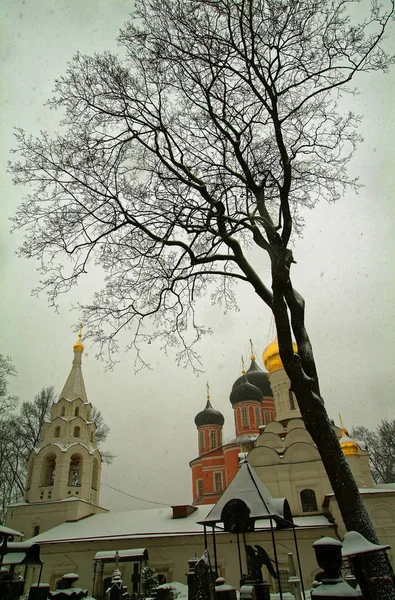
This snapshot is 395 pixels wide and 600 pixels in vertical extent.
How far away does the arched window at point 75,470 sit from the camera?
24.0 meters

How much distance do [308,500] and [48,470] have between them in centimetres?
1443

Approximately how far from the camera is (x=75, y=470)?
81.5 feet

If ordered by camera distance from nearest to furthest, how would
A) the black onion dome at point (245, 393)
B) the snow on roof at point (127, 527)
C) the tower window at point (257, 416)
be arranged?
the snow on roof at point (127, 527)
the tower window at point (257, 416)
the black onion dome at point (245, 393)

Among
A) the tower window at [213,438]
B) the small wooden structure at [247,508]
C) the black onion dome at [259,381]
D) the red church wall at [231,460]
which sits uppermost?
the black onion dome at [259,381]

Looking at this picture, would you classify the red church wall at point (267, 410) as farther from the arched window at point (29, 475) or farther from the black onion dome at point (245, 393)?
the arched window at point (29, 475)

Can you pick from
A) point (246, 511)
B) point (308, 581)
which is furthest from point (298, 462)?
point (246, 511)

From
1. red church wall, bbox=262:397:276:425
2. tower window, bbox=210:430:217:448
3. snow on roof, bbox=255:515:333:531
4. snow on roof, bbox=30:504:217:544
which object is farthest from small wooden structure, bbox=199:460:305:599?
tower window, bbox=210:430:217:448

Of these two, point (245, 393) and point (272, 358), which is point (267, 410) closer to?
point (245, 393)

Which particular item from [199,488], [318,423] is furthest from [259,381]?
[318,423]

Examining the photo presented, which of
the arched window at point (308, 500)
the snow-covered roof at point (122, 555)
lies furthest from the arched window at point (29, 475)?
the arched window at point (308, 500)

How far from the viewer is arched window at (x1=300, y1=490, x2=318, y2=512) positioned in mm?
19891

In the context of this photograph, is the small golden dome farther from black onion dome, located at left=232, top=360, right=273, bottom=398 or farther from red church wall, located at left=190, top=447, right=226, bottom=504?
black onion dome, located at left=232, top=360, right=273, bottom=398

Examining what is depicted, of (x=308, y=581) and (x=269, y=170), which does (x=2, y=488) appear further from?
(x=269, y=170)

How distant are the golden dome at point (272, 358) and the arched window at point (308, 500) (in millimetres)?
8942
